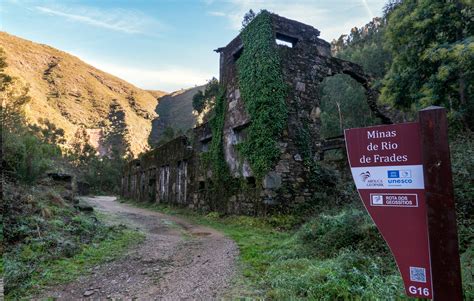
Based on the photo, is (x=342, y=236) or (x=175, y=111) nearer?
(x=342, y=236)

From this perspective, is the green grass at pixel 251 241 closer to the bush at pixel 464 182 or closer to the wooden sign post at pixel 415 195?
the wooden sign post at pixel 415 195

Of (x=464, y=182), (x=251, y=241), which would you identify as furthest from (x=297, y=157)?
(x=464, y=182)

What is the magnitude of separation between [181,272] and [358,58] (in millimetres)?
26246

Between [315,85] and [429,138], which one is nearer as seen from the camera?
[429,138]

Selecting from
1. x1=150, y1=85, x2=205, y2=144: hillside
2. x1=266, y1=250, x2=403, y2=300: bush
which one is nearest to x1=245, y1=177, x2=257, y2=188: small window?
x1=266, y1=250, x2=403, y2=300: bush

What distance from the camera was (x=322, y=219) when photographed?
6.07 meters

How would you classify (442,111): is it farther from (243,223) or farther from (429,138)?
(243,223)

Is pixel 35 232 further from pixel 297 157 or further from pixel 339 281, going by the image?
pixel 297 157

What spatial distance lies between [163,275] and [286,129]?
675 centimetres

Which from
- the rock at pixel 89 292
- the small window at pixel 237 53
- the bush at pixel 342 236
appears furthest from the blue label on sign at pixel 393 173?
the small window at pixel 237 53

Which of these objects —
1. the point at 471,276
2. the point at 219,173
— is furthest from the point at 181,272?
the point at 219,173

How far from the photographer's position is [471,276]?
3.20 meters

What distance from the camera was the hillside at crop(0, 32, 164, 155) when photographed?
61.8 meters

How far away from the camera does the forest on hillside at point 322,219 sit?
12.6 ft
